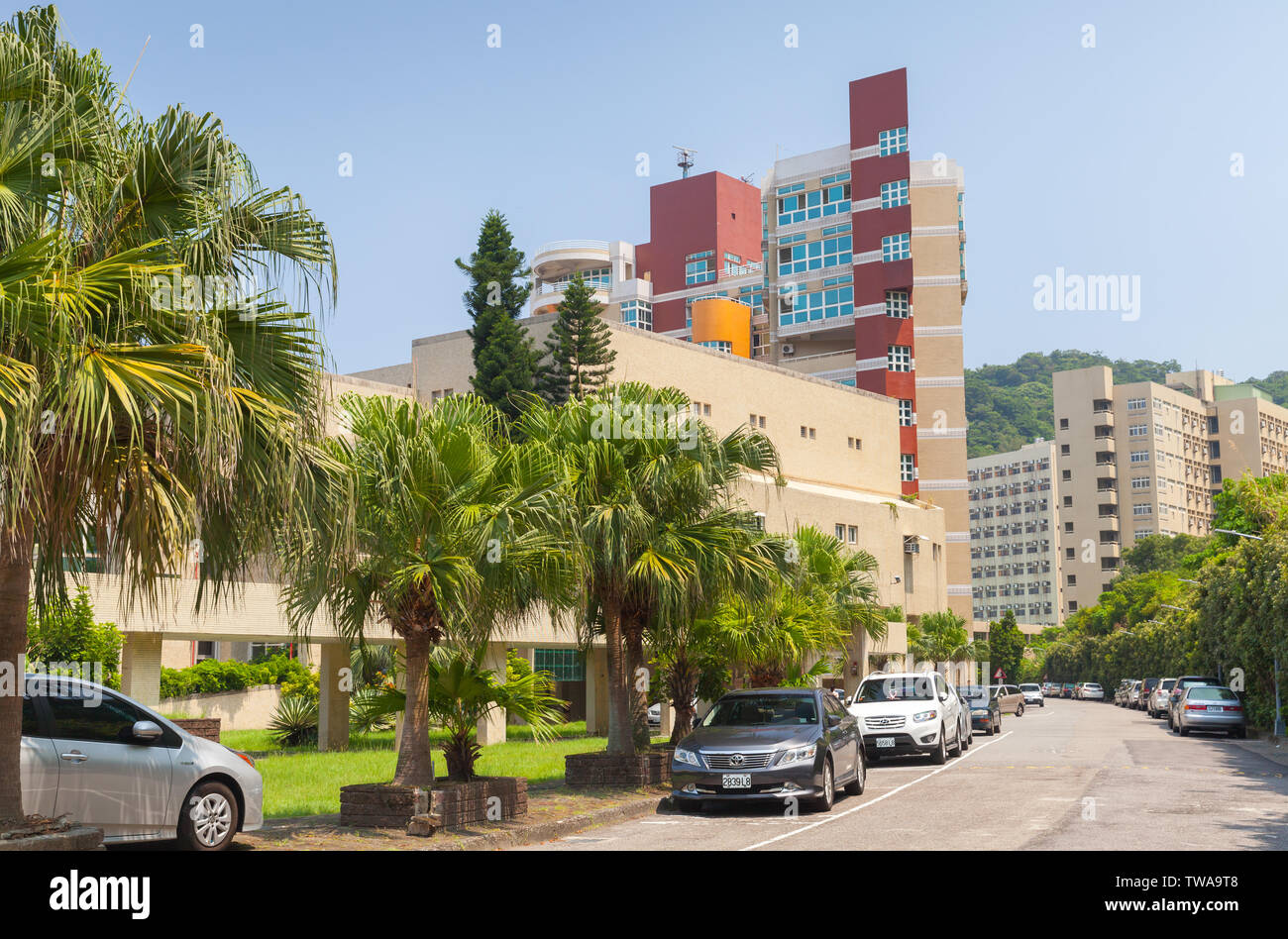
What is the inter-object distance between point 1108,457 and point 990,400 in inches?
1903

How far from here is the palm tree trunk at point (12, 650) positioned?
29.1ft

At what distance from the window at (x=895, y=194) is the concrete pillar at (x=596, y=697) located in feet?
178

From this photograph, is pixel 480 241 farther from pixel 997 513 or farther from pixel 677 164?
pixel 997 513

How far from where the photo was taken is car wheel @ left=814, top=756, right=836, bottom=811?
16234 mm

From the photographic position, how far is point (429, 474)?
13.5 m

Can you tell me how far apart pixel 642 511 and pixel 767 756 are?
13.1 ft

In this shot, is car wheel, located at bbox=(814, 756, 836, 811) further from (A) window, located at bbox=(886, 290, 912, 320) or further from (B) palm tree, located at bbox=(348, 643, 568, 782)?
(A) window, located at bbox=(886, 290, 912, 320)

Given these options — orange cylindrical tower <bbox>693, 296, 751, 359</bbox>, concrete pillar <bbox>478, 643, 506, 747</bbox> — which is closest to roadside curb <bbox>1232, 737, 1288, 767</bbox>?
concrete pillar <bbox>478, 643, 506, 747</bbox>

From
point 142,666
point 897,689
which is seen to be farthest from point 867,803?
point 142,666

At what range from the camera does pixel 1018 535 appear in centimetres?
16762

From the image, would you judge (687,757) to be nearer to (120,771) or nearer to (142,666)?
(120,771)

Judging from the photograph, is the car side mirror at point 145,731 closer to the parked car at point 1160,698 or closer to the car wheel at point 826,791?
the car wheel at point 826,791

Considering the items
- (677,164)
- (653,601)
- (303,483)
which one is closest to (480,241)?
(653,601)

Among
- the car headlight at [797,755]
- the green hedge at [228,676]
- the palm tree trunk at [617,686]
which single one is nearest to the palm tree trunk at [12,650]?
the car headlight at [797,755]
